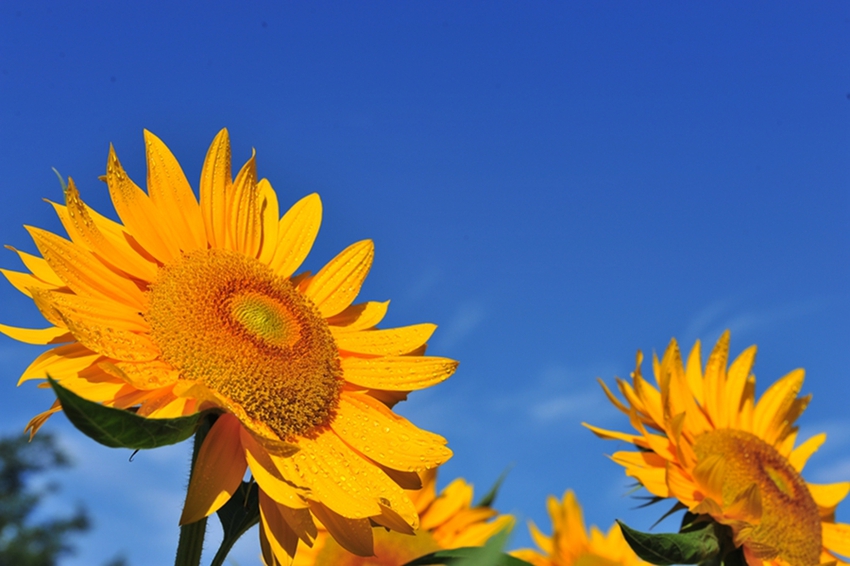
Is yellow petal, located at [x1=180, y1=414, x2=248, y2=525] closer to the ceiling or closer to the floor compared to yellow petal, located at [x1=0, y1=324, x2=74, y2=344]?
closer to the floor

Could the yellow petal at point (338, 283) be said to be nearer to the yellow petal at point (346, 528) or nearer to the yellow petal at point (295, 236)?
the yellow petal at point (295, 236)

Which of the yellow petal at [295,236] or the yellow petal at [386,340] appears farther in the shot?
the yellow petal at [295,236]

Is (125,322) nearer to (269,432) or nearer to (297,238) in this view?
(269,432)

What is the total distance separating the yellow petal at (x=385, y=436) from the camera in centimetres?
210

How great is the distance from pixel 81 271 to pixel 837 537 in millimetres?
3853

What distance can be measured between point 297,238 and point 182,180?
1.49 ft

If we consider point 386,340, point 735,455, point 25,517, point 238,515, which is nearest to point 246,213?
point 386,340

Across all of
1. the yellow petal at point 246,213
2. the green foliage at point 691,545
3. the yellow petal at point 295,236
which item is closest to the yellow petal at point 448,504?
the green foliage at point 691,545

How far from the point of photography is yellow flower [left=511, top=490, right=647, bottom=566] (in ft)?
14.8

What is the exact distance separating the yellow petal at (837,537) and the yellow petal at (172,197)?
3498 millimetres

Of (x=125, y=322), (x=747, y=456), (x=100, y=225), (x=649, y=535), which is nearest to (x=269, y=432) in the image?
(x=125, y=322)

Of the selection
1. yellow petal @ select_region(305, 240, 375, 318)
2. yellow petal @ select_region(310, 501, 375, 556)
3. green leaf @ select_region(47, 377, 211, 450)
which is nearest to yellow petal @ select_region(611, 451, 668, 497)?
yellow petal @ select_region(305, 240, 375, 318)

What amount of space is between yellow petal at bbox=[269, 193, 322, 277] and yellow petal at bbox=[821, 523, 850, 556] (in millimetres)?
3140

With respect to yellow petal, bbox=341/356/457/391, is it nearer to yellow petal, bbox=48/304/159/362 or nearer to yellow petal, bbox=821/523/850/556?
yellow petal, bbox=48/304/159/362
